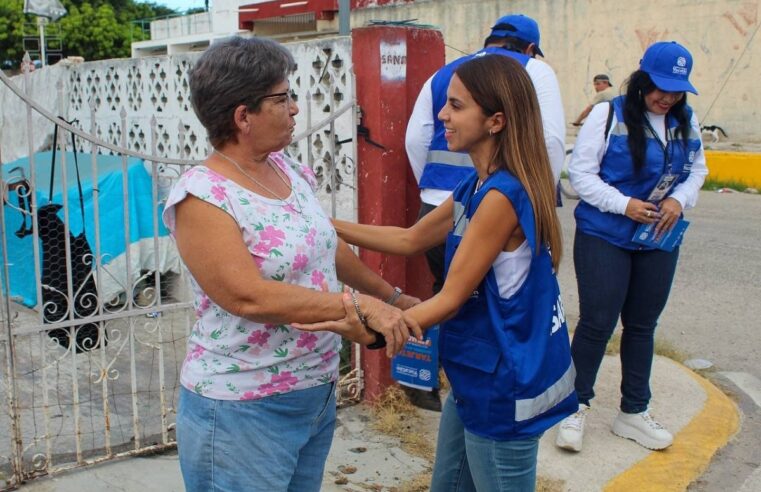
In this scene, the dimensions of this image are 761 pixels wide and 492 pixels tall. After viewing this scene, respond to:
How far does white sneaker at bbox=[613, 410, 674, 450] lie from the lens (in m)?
3.99

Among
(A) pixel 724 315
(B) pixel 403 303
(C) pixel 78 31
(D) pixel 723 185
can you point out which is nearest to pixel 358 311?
(B) pixel 403 303

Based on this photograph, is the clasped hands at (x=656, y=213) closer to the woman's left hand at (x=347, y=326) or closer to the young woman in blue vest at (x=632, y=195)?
the young woman in blue vest at (x=632, y=195)

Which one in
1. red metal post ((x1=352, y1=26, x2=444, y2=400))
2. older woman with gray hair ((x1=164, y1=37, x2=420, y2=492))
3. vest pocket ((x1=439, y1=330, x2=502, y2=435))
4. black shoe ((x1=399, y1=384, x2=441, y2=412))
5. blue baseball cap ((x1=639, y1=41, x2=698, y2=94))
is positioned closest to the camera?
older woman with gray hair ((x1=164, y1=37, x2=420, y2=492))

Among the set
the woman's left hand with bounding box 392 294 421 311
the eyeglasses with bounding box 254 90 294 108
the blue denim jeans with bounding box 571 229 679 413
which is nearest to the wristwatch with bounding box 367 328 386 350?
the woman's left hand with bounding box 392 294 421 311

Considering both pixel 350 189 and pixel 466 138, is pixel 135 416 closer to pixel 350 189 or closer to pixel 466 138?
pixel 350 189

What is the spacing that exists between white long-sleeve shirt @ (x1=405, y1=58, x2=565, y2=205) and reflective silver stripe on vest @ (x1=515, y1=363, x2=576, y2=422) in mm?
1277

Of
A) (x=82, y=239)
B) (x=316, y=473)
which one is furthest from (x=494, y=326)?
(x=82, y=239)

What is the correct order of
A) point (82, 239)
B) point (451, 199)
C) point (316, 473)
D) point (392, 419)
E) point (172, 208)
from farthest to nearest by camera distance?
1. point (82, 239)
2. point (392, 419)
3. point (451, 199)
4. point (316, 473)
5. point (172, 208)

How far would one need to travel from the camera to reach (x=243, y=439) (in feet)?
6.99

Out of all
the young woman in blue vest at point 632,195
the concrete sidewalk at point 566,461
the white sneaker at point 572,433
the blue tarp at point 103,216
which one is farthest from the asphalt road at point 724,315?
the blue tarp at point 103,216

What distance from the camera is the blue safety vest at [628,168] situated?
12.3ft

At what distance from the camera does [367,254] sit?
451 cm

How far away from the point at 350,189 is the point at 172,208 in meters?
2.51

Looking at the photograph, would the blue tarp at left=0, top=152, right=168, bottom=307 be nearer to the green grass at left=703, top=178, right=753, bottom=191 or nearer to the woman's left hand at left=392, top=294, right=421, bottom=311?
the woman's left hand at left=392, top=294, right=421, bottom=311
